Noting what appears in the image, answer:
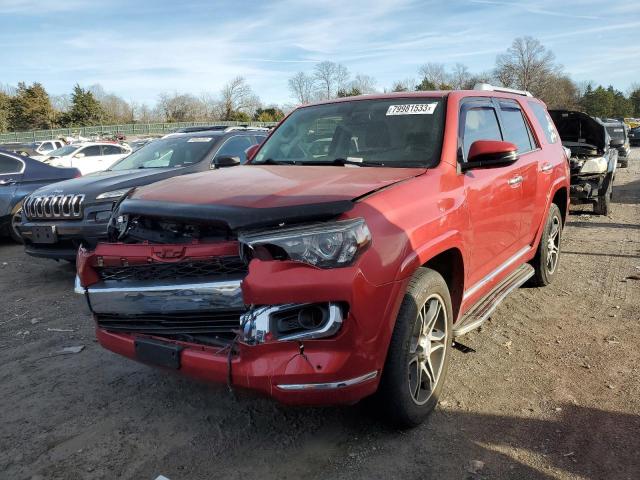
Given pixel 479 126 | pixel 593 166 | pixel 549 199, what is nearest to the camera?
pixel 479 126

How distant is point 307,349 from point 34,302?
4.23 metres

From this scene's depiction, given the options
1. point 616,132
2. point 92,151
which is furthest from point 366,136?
point 616,132

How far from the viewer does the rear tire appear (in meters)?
5.16

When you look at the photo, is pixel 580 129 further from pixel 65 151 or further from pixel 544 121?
pixel 65 151

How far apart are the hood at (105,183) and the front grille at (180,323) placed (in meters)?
3.19

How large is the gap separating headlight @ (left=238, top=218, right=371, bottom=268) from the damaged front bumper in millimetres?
47

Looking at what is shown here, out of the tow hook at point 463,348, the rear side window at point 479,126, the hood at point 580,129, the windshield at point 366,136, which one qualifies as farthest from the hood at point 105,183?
the hood at point 580,129

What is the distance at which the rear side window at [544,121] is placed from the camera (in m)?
5.39

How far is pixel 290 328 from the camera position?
2.38 m

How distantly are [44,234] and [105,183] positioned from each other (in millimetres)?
859

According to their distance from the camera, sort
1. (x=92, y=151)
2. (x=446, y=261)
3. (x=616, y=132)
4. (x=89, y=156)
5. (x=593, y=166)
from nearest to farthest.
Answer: (x=446, y=261) → (x=593, y=166) → (x=89, y=156) → (x=92, y=151) → (x=616, y=132)

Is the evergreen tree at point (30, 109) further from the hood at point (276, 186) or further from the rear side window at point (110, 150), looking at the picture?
the hood at point (276, 186)

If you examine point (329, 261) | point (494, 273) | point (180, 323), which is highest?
point (329, 261)

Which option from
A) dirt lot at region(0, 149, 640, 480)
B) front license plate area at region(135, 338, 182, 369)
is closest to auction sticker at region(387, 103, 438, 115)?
dirt lot at region(0, 149, 640, 480)
